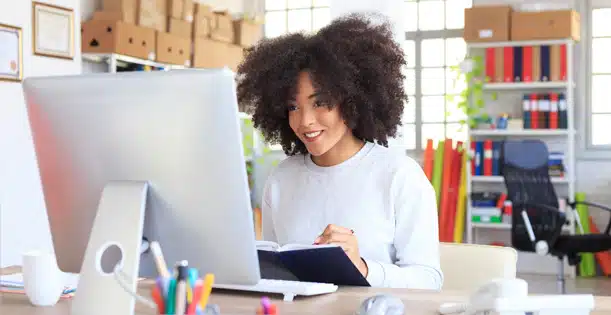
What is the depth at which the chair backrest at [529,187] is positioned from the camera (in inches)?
235

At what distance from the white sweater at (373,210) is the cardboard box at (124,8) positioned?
3.95 meters

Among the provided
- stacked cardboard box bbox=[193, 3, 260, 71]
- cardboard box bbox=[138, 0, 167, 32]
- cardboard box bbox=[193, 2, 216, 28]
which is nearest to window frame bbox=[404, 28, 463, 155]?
stacked cardboard box bbox=[193, 3, 260, 71]

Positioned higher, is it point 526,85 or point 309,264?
point 526,85

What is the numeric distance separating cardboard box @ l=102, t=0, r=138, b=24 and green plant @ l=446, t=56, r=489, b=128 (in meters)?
2.80

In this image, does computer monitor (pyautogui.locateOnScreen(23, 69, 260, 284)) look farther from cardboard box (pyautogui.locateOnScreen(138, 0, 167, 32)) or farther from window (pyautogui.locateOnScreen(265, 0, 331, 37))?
window (pyautogui.locateOnScreen(265, 0, 331, 37))

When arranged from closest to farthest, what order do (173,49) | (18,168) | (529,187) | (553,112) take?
(18,168) < (529,187) < (173,49) < (553,112)

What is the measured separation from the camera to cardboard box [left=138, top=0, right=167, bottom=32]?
20.5 ft

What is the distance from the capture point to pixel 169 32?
6680 mm

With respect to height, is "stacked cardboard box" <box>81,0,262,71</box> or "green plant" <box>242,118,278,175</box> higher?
"stacked cardboard box" <box>81,0,262,71</box>

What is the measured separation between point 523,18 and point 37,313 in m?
5.93

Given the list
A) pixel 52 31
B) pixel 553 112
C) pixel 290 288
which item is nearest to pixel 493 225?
pixel 553 112

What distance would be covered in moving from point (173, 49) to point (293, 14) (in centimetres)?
233

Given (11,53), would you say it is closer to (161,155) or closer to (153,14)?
(153,14)

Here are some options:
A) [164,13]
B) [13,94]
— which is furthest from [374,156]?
[164,13]
